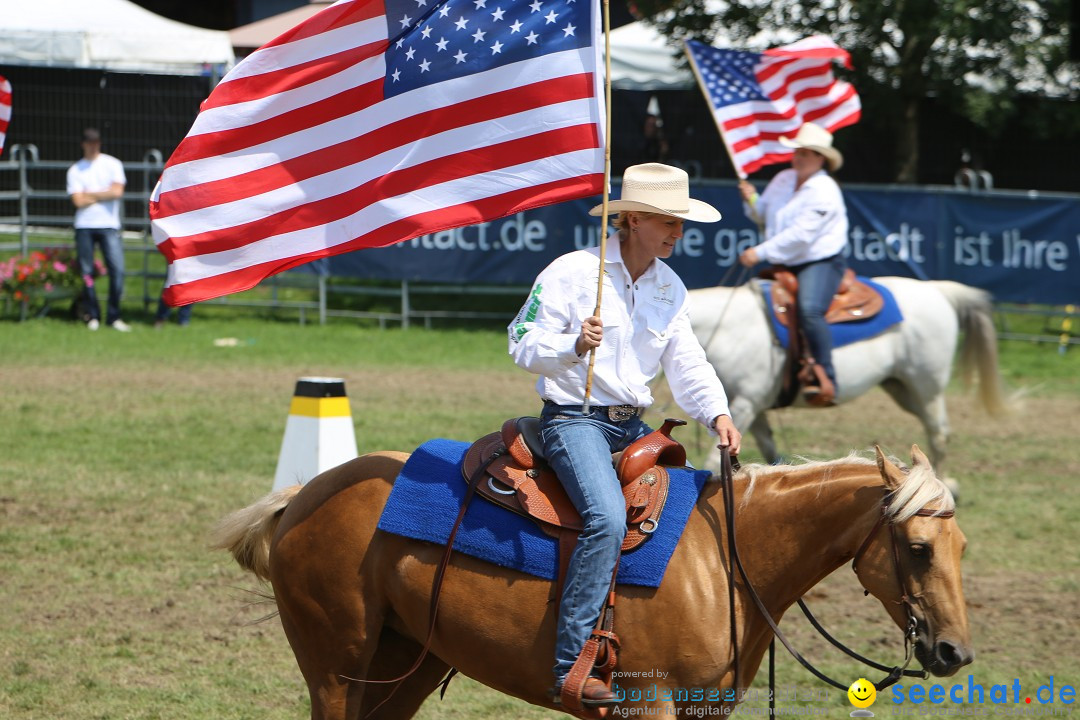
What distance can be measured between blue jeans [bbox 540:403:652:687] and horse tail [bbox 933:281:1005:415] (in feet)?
22.3

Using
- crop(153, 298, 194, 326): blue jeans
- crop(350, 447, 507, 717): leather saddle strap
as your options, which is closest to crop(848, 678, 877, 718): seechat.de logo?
crop(350, 447, 507, 717): leather saddle strap

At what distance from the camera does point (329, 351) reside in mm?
16016

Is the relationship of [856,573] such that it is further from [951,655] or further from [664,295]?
[664,295]

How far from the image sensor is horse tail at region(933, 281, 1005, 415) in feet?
33.7

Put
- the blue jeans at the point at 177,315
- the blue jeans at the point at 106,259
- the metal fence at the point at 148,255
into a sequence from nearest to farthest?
1. the blue jeans at the point at 106,259
2. the blue jeans at the point at 177,315
3. the metal fence at the point at 148,255

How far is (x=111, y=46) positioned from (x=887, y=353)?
1666 cm

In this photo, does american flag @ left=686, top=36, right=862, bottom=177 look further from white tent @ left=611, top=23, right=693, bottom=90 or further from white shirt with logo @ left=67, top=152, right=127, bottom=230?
white tent @ left=611, top=23, right=693, bottom=90

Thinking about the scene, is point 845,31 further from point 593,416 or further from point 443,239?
point 593,416

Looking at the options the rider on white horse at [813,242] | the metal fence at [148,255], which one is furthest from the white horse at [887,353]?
the metal fence at [148,255]

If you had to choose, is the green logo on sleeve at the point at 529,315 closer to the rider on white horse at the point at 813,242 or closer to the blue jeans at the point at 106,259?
the rider on white horse at the point at 813,242

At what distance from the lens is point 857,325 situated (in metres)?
10.0

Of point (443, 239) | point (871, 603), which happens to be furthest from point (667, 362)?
point (443, 239)

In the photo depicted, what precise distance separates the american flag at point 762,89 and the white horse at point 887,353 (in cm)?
190

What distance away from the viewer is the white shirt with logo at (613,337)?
4.34 metres
